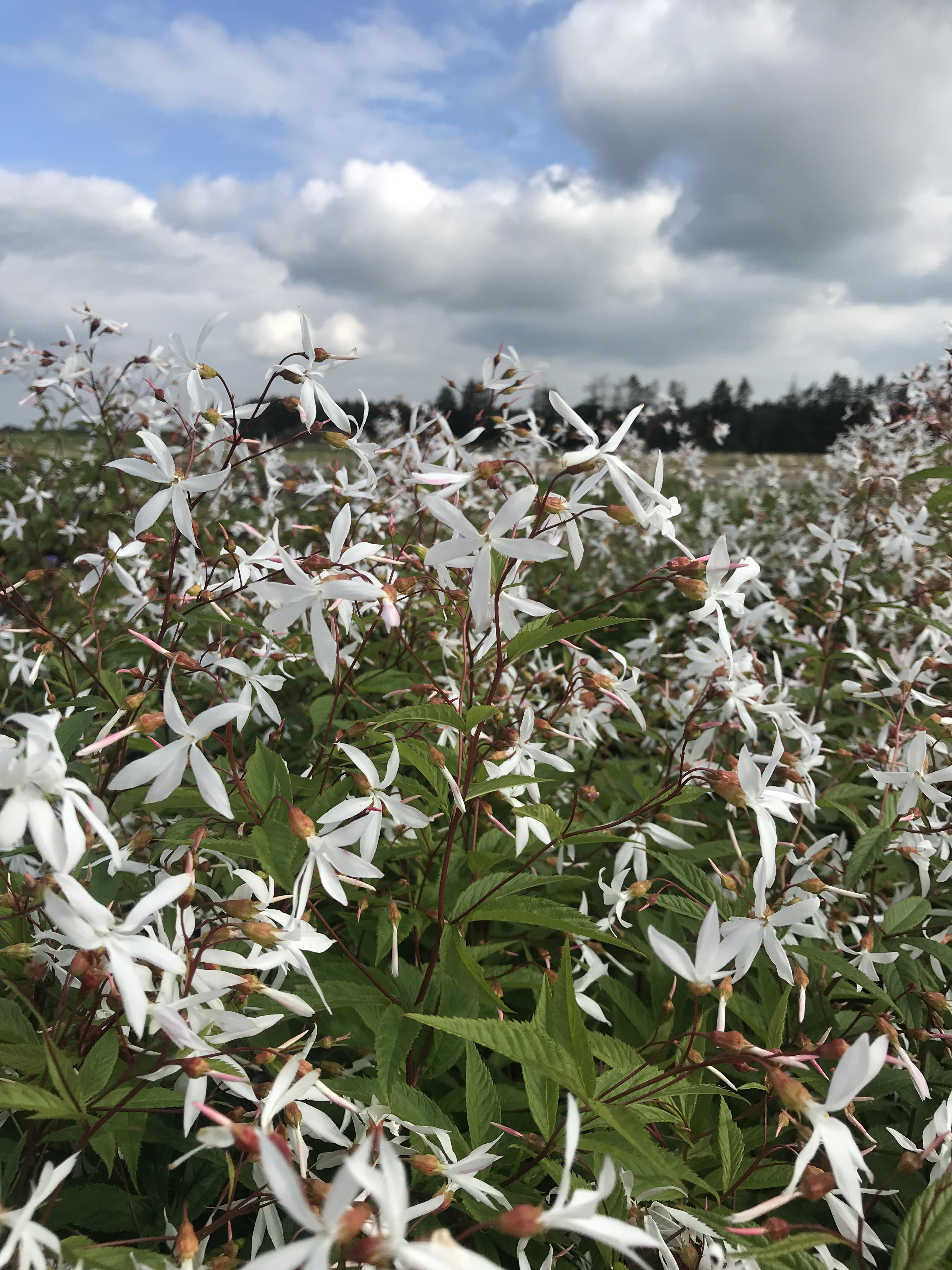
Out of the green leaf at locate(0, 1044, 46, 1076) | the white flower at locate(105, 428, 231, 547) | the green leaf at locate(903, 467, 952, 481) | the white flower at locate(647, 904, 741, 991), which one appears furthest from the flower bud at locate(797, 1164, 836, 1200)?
the green leaf at locate(903, 467, 952, 481)

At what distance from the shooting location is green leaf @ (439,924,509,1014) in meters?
1.17

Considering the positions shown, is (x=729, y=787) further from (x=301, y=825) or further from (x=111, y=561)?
(x=111, y=561)

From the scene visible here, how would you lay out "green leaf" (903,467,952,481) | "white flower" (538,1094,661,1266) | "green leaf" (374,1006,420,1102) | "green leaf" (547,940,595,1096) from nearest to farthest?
1. "white flower" (538,1094,661,1266)
2. "green leaf" (547,940,595,1096)
3. "green leaf" (374,1006,420,1102)
4. "green leaf" (903,467,952,481)

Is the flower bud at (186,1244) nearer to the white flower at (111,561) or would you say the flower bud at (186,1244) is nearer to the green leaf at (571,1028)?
the green leaf at (571,1028)

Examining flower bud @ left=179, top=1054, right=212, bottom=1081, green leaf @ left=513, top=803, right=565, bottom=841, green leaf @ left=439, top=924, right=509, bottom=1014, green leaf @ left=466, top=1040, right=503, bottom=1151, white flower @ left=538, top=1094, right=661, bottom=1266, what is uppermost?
green leaf @ left=513, top=803, right=565, bottom=841

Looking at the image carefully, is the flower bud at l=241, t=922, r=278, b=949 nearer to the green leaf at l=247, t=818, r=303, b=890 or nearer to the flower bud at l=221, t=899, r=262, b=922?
the flower bud at l=221, t=899, r=262, b=922

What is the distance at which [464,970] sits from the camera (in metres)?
1.25

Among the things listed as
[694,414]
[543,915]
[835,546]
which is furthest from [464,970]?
[694,414]

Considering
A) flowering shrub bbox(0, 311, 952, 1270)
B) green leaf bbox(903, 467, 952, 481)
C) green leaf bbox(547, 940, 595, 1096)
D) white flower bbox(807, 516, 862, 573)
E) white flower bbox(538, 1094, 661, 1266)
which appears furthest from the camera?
white flower bbox(807, 516, 862, 573)

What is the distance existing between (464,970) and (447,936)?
0.07m

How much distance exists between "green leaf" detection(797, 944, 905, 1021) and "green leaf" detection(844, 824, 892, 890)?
220mm

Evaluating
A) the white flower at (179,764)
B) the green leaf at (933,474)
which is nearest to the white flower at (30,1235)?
the white flower at (179,764)

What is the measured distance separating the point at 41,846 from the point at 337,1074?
2.24 feet

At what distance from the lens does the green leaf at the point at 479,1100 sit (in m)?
1.12
